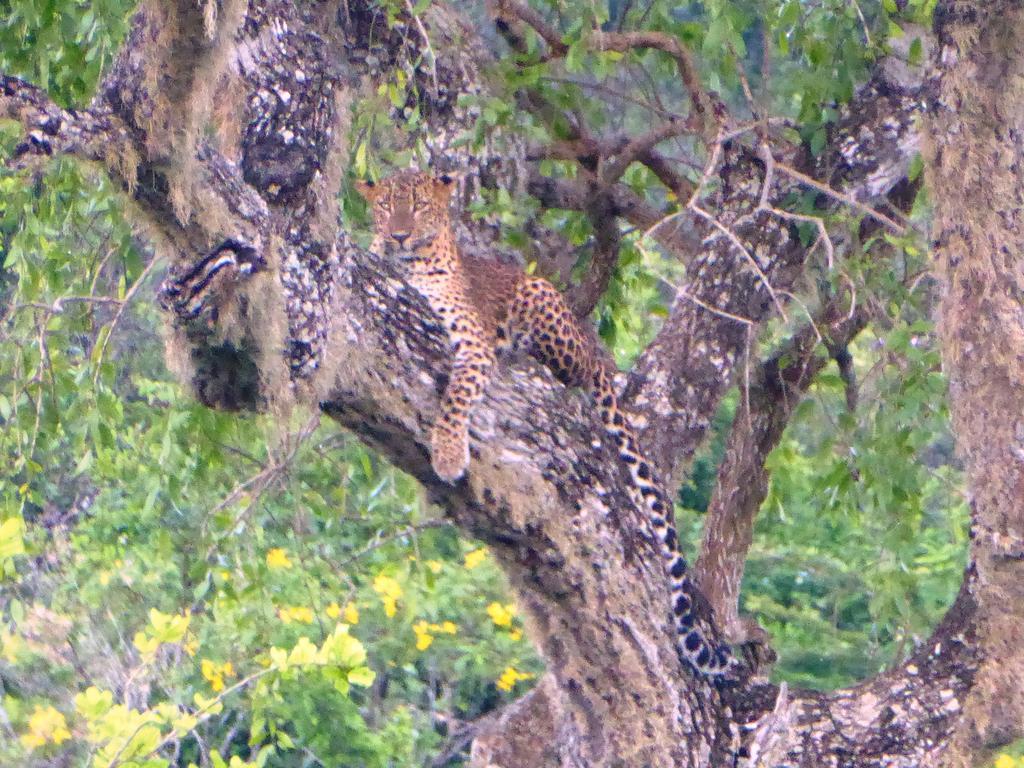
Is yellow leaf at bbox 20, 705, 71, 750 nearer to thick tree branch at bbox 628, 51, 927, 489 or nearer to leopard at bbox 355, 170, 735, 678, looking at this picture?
leopard at bbox 355, 170, 735, 678

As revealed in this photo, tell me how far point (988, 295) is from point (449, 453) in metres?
1.22

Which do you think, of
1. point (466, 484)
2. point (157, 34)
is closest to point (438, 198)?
point (466, 484)

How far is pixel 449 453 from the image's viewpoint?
320 centimetres

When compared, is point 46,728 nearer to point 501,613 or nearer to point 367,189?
point 367,189

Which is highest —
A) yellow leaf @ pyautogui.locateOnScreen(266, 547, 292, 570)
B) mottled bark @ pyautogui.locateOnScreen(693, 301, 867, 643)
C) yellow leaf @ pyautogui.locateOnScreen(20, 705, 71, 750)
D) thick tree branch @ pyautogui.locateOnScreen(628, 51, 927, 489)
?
thick tree branch @ pyautogui.locateOnScreen(628, 51, 927, 489)

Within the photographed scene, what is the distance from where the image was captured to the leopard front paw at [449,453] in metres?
3.16

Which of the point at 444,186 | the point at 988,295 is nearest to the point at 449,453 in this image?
the point at 988,295

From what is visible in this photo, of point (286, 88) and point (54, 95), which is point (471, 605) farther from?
point (286, 88)

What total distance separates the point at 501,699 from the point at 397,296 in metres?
3.99

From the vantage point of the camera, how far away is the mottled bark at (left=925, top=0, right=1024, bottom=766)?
10.1ft

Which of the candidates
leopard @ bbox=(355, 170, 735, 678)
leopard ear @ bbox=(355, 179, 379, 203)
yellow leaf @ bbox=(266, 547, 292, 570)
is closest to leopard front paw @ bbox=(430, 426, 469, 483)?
leopard @ bbox=(355, 170, 735, 678)

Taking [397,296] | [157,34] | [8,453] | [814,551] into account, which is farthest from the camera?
[814,551]

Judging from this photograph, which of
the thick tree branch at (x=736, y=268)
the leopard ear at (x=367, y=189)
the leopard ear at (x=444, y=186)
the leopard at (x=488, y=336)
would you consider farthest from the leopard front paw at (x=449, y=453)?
the leopard ear at (x=367, y=189)

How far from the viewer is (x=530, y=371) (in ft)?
11.7
